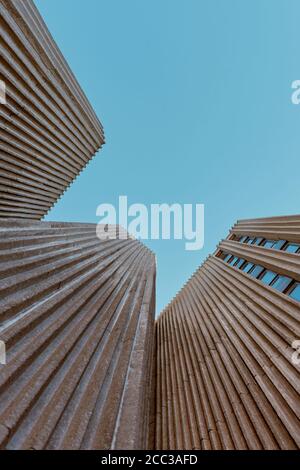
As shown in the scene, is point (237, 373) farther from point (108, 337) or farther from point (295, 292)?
point (108, 337)

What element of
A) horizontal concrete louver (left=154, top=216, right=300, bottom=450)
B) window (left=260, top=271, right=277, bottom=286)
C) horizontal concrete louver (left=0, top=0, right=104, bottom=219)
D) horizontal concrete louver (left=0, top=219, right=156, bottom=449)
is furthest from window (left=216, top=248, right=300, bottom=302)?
horizontal concrete louver (left=0, top=0, right=104, bottom=219)

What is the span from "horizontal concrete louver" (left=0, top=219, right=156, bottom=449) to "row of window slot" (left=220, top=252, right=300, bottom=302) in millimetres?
3946

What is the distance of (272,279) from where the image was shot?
8.75 m

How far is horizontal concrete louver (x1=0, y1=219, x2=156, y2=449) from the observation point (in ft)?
8.79

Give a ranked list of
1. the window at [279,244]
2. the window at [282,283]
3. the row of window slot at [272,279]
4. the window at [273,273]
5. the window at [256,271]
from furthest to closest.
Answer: the window at [279,244] < the window at [256,271] < the window at [282,283] < the window at [273,273] < the row of window slot at [272,279]

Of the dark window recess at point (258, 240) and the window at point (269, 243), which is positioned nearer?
the window at point (269, 243)

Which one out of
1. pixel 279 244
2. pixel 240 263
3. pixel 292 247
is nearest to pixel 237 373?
pixel 292 247

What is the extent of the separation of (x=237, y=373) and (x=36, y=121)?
10.6 m

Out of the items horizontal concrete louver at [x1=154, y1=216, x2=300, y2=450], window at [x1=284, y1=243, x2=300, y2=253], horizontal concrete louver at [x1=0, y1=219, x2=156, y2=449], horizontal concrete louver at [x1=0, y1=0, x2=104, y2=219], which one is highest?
horizontal concrete louver at [x1=0, y1=0, x2=104, y2=219]

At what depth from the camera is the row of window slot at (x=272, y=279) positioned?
23.9ft

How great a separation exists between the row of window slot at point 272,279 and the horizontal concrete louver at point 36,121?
939cm

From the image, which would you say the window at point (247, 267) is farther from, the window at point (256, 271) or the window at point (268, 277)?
the window at point (268, 277)

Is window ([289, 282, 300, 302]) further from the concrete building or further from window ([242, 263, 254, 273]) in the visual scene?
window ([242, 263, 254, 273])

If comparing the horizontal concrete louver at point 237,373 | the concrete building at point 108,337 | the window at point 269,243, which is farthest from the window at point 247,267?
the window at point 269,243
